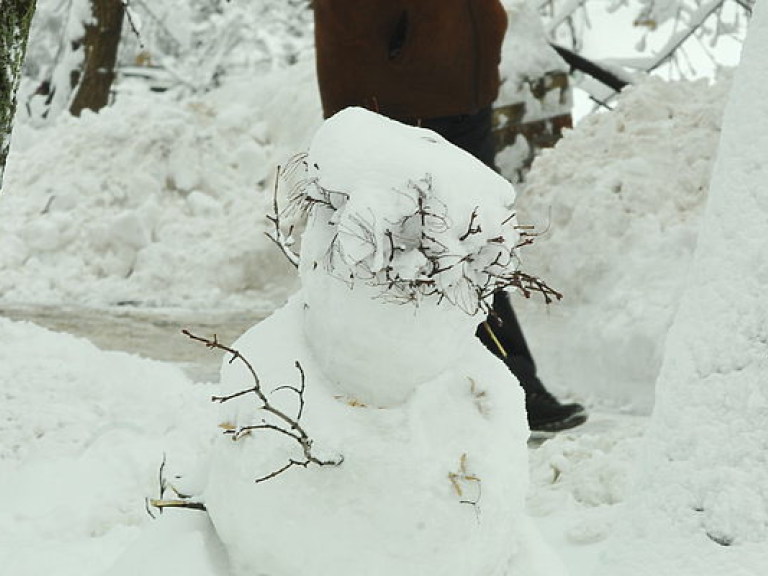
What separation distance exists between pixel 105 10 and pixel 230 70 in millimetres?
4246

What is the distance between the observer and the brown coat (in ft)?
14.3

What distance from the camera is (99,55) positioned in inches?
441

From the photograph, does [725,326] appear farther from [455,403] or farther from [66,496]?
[66,496]

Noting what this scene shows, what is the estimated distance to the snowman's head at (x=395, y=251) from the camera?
6.03ft

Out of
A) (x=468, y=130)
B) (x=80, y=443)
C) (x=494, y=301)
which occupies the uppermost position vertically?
(x=468, y=130)

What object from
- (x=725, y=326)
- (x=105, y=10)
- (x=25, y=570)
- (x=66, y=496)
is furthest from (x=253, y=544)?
(x=105, y=10)

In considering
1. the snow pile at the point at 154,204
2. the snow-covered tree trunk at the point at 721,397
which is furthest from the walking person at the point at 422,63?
the snow pile at the point at 154,204

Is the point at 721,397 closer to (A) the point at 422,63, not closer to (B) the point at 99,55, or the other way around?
(A) the point at 422,63

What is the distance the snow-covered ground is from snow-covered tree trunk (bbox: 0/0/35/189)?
1.13 m

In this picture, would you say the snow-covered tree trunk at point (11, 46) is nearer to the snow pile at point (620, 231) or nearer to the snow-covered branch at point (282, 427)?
the snow-covered branch at point (282, 427)

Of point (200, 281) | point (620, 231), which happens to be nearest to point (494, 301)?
point (620, 231)

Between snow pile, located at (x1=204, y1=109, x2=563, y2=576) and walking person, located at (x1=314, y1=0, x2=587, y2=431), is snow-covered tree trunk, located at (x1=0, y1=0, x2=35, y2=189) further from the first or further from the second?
snow pile, located at (x1=204, y1=109, x2=563, y2=576)

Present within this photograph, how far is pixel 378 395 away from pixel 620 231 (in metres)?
4.35

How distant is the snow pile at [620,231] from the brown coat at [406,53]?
0.83 metres
